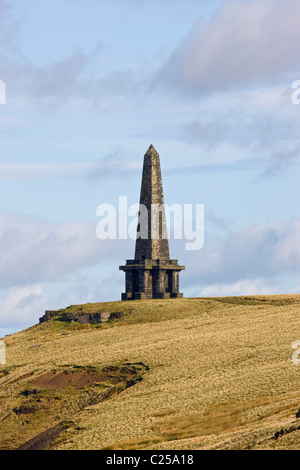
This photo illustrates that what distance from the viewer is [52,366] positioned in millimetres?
59844

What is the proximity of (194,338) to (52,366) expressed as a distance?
35.8 feet

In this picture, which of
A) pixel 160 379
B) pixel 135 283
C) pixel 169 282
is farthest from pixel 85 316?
pixel 160 379

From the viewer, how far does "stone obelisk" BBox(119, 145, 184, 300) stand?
77125 millimetres

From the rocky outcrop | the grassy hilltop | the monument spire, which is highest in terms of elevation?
the monument spire

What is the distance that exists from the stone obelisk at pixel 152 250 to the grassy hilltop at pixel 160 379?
2.13 metres

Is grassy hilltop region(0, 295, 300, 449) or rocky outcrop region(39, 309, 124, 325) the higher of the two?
rocky outcrop region(39, 309, 124, 325)

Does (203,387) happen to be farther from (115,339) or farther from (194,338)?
(115,339)

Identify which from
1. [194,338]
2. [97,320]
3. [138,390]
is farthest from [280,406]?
[97,320]

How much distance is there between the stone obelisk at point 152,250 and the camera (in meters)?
77.1

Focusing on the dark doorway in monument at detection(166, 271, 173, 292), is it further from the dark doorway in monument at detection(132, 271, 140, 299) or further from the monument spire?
the dark doorway in monument at detection(132, 271, 140, 299)

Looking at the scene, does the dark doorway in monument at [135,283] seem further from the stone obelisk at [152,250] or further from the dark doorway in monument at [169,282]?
the dark doorway in monument at [169,282]

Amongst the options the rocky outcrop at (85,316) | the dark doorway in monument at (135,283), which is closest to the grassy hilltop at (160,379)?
the rocky outcrop at (85,316)

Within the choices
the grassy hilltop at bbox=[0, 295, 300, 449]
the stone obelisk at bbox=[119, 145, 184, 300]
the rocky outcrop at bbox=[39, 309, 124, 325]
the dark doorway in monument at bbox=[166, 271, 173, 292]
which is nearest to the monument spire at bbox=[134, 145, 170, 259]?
the stone obelisk at bbox=[119, 145, 184, 300]

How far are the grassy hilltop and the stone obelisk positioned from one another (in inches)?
83.9
